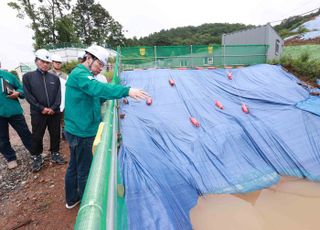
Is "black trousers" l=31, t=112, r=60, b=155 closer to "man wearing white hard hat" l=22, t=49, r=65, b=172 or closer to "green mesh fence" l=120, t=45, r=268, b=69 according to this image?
"man wearing white hard hat" l=22, t=49, r=65, b=172

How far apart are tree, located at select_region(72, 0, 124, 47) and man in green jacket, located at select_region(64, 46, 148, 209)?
41.9m

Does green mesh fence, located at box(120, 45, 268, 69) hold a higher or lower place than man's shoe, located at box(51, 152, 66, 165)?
→ higher

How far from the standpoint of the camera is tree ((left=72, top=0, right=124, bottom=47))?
1602 inches

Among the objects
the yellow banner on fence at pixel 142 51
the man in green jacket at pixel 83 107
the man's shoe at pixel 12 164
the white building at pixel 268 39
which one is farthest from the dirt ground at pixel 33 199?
the white building at pixel 268 39

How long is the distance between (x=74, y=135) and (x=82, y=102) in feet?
1.27

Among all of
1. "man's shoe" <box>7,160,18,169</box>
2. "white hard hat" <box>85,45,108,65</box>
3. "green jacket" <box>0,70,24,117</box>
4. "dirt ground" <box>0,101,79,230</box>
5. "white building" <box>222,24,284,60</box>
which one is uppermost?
"white building" <box>222,24,284,60</box>

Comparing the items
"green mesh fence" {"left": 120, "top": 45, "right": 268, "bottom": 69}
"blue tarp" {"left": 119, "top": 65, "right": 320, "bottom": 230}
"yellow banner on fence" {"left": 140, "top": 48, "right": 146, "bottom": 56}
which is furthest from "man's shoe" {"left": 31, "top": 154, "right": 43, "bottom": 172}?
"yellow banner on fence" {"left": 140, "top": 48, "right": 146, "bottom": 56}

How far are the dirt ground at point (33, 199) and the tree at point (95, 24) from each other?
134ft

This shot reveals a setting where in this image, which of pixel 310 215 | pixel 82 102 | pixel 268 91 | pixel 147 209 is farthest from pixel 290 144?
pixel 82 102

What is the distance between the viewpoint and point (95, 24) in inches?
1673

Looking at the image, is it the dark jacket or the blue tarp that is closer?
the blue tarp

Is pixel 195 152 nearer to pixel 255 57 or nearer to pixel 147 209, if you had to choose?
pixel 147 209

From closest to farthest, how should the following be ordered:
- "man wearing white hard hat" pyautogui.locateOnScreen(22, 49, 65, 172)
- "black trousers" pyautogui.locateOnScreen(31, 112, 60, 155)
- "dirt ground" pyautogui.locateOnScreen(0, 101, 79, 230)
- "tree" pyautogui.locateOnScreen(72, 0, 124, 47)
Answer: "dirt ground" pyautogui.locateOnScreen(0, 101, 79, 230) < "man wearing white hard hat" pyautogui.locateOnScreen(22, 49, 65, 172) < "black trousers" pyautogui.locateOnScreen(31, 112, 60, 155) < "tree" pyautogui.locateOnScreen(72, 0, 124, 47)

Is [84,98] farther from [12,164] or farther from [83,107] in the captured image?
[12,164]
